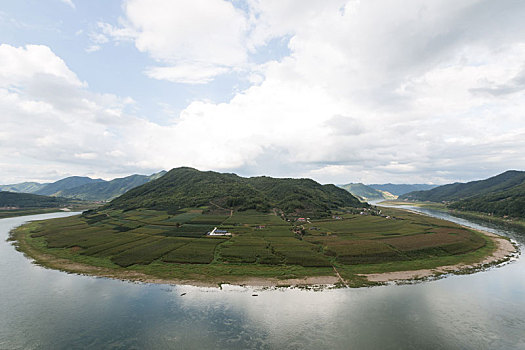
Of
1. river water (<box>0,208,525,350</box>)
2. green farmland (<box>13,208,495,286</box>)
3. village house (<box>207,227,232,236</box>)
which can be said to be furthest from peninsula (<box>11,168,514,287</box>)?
river water (<box>0,208,525,350</box>)

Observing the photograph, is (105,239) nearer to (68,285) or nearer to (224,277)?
(68,285)

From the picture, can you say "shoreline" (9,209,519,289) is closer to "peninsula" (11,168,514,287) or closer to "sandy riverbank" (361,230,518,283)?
"sandy riverbank" (361,230,518,283)

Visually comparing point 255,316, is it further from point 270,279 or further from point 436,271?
point 436,271

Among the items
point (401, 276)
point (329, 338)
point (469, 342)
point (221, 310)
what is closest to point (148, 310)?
point (221, 310)

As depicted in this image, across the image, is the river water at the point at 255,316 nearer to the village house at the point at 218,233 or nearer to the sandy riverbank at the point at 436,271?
the sandy riverbank at the point at 436,271

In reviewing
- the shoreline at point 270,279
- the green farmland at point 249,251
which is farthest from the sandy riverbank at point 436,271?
the green farmland at point 249,251

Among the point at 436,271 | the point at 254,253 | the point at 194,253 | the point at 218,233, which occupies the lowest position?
Result: the point at 436,271

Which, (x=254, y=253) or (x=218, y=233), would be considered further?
(x=218, y=233)

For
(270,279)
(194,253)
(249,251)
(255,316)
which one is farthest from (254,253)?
(255,316)

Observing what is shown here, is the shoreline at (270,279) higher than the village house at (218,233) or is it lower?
lower
